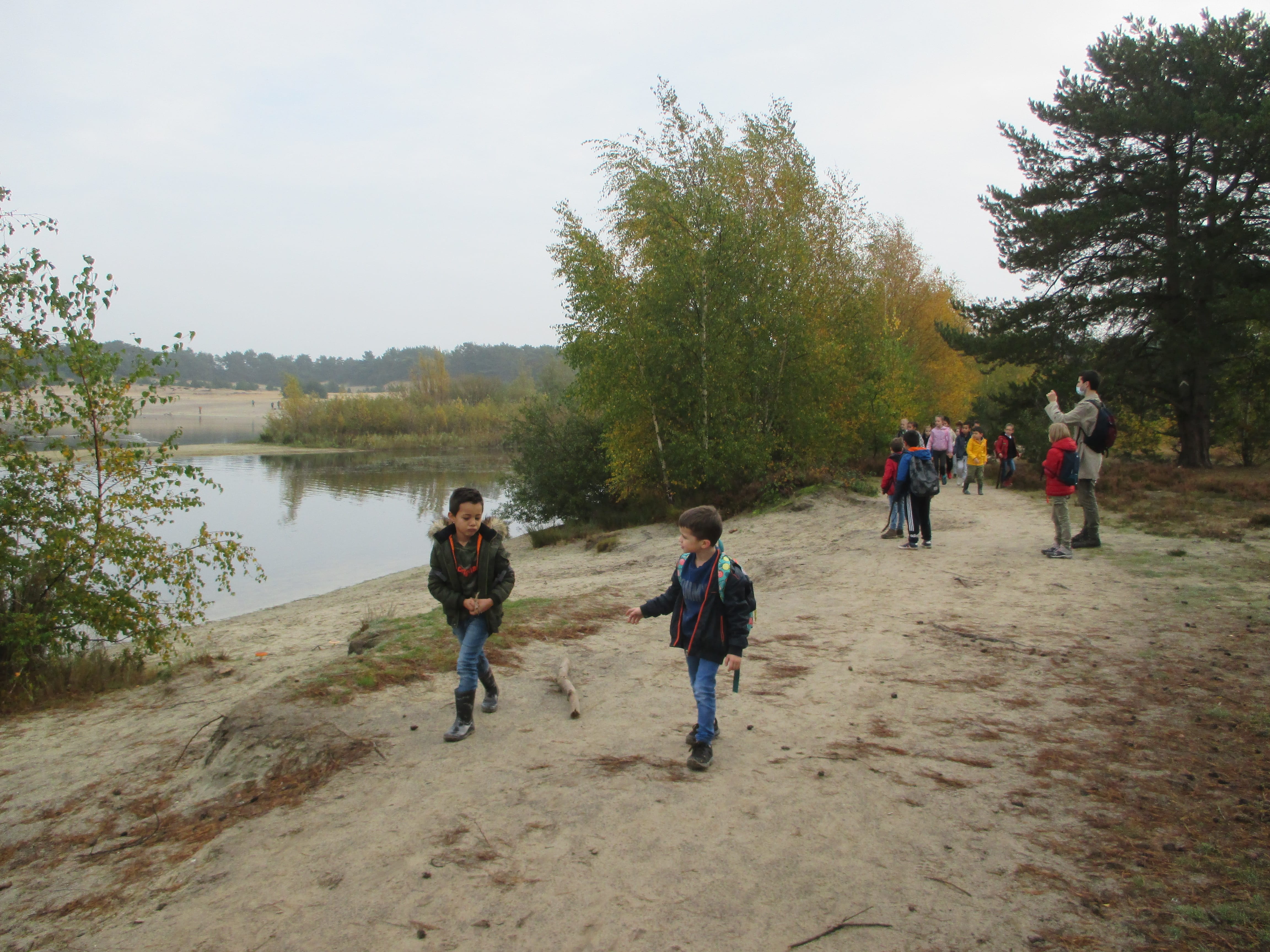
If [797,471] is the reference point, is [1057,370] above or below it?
above

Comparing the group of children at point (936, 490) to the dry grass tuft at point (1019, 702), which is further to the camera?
the group of children at point (936, 490)

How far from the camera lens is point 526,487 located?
26203 mm

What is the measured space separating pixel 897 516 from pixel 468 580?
9819 mm

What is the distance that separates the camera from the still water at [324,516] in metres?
20.2

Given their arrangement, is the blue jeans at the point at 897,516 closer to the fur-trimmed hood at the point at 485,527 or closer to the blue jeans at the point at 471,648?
the fur-trimmed hood at the point at 485,527

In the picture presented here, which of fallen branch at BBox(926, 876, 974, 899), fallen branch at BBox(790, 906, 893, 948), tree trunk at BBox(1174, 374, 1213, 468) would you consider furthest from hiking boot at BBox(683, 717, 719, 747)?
tree trunk at BBox(1174, 374, 1213, 468)

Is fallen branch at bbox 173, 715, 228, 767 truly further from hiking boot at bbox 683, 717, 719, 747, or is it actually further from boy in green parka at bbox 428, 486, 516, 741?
hiking boot at bbox 683, 717, 719, 747

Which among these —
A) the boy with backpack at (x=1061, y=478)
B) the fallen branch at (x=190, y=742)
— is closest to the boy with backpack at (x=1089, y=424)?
the boy with backpack at (x=1061, y=478)

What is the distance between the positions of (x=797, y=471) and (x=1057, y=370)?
7.93 metres

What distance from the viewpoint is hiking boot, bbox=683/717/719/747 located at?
491 centimetres

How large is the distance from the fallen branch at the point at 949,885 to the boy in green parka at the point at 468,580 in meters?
3.02

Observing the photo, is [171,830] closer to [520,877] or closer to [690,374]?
[520,877]

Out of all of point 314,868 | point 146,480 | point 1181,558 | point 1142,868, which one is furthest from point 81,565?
point 1181,558

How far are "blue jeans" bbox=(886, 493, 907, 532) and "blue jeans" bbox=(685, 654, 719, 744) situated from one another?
29.7ft
